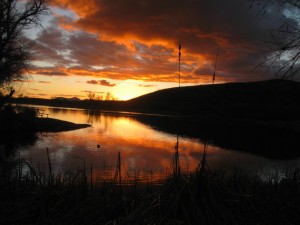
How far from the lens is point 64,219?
16.6 ft

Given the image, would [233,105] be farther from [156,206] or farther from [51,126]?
[156,206]

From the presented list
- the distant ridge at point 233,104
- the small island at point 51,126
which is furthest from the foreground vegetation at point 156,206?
the distant ridge at point 233,104

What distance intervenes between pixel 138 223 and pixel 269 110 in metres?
143

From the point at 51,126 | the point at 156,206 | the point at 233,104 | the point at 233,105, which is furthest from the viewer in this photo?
the point at 233,104

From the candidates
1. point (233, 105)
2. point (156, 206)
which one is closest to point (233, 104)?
point (233, 105)

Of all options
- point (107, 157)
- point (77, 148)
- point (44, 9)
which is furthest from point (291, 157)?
point (44, 9)

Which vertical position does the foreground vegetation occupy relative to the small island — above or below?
above

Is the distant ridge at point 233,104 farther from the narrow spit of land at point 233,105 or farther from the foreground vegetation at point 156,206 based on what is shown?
the foreground vegetation at point 156,206

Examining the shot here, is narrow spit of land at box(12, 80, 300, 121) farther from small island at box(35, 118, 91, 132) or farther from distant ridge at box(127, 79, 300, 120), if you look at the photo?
small island at box(35, 118, 91, 132)

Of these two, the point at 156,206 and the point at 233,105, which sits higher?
the point at 233,105

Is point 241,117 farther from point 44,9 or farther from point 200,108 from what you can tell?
point 44,9

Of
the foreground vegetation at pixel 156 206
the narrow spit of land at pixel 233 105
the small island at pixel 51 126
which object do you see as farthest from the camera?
the narrow spit of land at pixel 233 105

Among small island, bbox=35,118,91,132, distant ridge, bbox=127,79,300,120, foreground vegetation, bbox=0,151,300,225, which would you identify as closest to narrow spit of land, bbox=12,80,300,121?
distant ridge, bbox=127,79,300,120

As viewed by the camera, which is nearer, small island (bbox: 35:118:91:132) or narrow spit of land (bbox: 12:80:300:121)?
small island (bbox: 35:118:91:132)
